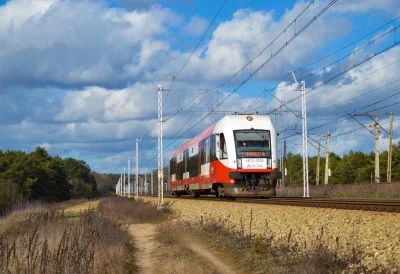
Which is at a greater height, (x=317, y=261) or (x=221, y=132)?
(x=221, y=132)

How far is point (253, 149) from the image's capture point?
28141 millimetres

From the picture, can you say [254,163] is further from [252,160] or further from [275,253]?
[275,253]

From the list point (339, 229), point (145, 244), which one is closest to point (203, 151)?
point (145, 244)

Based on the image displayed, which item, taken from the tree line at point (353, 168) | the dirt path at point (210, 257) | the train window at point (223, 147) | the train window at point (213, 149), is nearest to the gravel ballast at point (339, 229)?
the dirt path at point (210, 257)

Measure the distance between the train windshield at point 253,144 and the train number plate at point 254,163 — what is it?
193 millimetres

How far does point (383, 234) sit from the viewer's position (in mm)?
11461

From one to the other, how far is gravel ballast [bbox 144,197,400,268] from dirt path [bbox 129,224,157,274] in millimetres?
2572

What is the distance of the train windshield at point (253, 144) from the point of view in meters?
27.9

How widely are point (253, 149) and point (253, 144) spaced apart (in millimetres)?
265

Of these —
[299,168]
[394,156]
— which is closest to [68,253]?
[394,156]

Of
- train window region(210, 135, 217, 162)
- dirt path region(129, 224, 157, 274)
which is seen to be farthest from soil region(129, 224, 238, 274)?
train window region(210, 135, 217, 162)

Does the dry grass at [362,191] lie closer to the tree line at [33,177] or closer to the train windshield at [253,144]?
the train windshield at [253,144]

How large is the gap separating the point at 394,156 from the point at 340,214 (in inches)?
3275

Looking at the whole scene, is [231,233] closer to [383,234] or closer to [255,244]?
[255,244]
